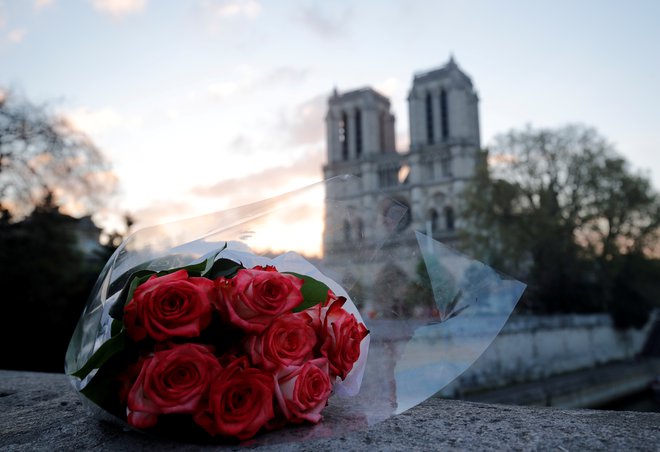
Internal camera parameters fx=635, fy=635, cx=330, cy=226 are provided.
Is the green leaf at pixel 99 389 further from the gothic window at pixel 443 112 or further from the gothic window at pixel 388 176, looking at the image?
the gothic window at pixel 388 176

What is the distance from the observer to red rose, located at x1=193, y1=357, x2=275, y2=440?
1.58 meters

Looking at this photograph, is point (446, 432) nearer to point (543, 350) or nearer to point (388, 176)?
point (543, 350)

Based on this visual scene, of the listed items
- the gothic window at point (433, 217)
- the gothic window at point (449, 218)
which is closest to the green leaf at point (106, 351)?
the gothic window at point (449, 218)

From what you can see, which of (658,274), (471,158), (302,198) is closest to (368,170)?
(471,158)

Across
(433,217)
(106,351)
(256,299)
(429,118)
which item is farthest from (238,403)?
(429,118)

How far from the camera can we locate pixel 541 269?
27109 mm

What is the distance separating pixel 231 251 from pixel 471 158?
5088 centimetres

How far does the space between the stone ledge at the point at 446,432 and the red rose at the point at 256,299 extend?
1.05 feet

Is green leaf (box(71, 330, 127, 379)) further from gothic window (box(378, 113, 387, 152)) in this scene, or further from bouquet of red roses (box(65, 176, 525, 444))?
gothic window (box(378, 113, 387, 152))

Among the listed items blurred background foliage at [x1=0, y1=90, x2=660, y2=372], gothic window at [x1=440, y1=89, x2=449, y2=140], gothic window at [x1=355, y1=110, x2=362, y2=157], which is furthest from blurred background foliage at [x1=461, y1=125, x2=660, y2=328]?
gothic window at [x1=355, y1=110, x2=362, y2=157]

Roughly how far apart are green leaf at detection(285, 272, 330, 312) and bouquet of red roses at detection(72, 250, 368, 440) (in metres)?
0.02

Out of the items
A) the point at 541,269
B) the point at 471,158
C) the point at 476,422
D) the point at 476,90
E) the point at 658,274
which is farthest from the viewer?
the point at 476,90

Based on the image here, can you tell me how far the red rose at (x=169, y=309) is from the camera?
5.23ft

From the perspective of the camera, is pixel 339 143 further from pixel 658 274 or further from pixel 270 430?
pixel 270 430
